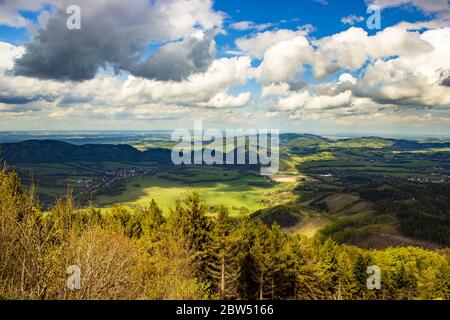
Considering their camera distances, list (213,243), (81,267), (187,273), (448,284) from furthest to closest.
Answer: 1. (448,284)
2. (213,243)
3. (187,273)
4. (81,267)

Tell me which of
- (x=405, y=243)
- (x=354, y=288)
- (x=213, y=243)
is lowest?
(x=405, y=243)

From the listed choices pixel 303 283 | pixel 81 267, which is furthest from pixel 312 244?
pixel 81 267
